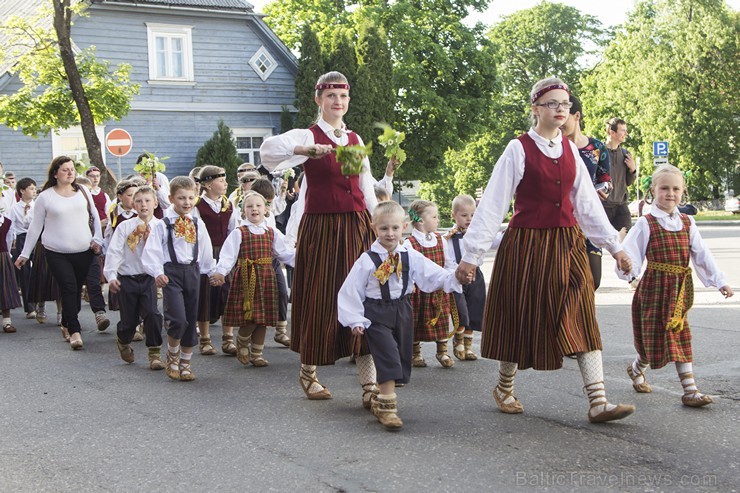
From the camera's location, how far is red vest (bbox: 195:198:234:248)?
1019 centimetres

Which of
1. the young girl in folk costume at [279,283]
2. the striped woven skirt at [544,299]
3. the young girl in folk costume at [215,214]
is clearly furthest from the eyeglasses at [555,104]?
the young girl in folk costume at [215,214]

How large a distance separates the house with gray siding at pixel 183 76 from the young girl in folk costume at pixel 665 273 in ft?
81.9

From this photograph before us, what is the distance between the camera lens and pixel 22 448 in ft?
19.2

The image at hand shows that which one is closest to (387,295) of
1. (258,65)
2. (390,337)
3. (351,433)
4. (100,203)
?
(390,337)

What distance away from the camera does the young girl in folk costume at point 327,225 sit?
668 centimetres

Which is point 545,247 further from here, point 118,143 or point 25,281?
point 118,143

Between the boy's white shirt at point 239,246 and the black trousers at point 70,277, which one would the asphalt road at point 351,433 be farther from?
the black trousers at point 70,277

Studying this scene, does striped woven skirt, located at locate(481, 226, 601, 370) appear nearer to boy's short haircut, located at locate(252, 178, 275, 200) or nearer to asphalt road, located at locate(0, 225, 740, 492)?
asphalt road, located at locate(0, 225, 740, 492)

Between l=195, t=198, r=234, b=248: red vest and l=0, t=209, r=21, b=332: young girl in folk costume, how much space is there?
3338mm

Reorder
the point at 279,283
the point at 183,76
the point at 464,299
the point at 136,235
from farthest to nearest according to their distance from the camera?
the point at 183,76, the point at 279,283, the point at 136,235, the point at 464,299

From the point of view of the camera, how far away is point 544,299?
19.5ft

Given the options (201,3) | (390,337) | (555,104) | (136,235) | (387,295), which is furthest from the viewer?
(201,3)

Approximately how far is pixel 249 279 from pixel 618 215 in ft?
13.5

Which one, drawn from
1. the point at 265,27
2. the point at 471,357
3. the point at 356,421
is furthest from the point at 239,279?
the point at 265,27
